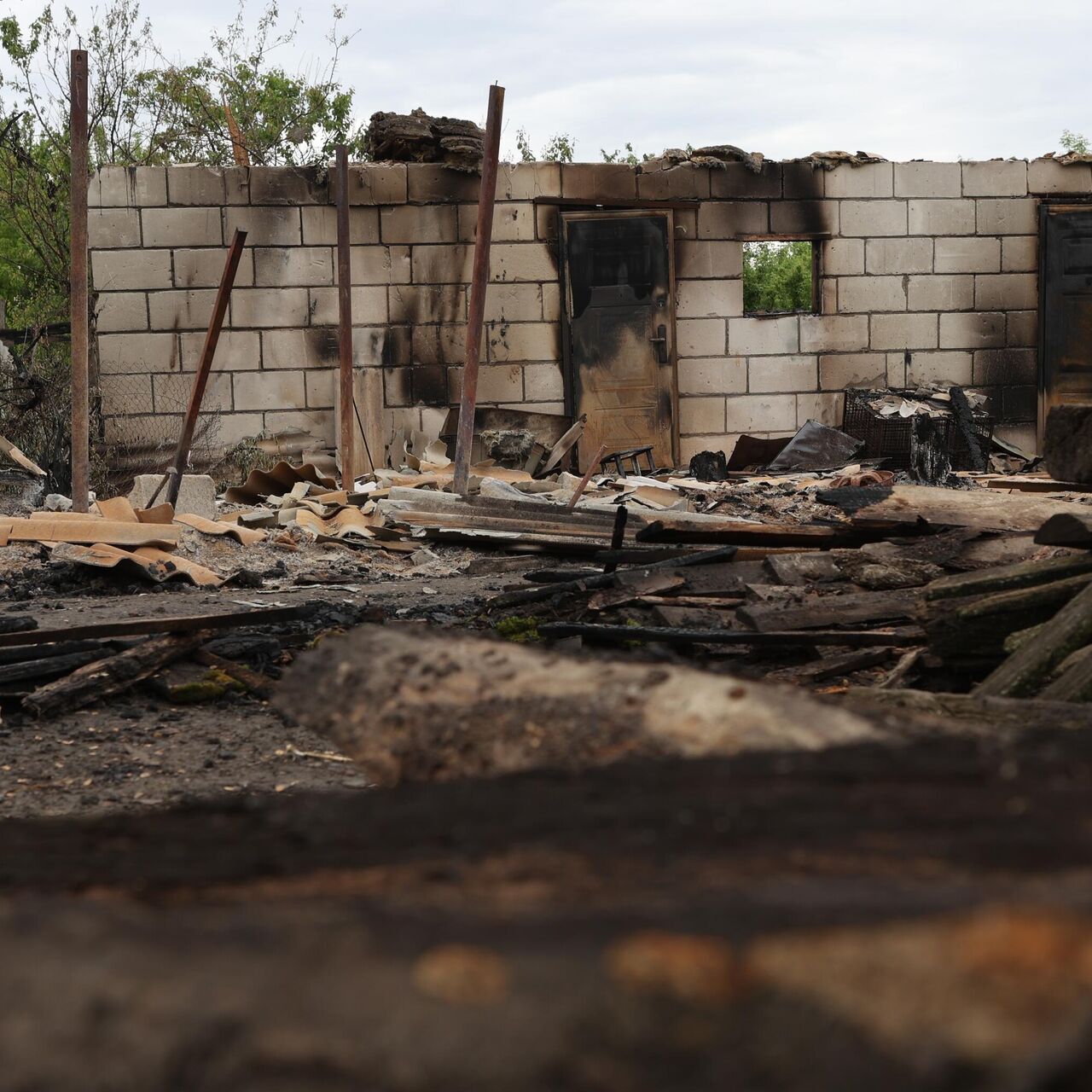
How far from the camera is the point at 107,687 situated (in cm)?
480

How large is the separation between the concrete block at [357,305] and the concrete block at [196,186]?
1.32 meters

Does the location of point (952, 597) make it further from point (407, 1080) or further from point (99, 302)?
point (99, 302)

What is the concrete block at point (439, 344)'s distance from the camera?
41.7 ft

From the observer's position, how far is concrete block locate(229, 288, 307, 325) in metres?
12.5

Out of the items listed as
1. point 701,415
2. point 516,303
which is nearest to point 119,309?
point 516,303

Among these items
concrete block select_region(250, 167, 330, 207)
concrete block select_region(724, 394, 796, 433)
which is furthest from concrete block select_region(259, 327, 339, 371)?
concrete block select_region(724, 394, 796, 433)

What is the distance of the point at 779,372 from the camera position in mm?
13352

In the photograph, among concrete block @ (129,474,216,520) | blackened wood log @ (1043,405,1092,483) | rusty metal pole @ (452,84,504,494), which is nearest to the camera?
blackened wood log @ (1043,405,1092,483)

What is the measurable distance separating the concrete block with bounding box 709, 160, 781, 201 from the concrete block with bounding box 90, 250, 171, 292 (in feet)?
18.8

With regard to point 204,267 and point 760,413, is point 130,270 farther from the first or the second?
point 760,413

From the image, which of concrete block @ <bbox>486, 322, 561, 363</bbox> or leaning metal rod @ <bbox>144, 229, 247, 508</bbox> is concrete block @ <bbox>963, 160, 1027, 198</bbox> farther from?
leaning metal rod @ <bbox>144, 229, 247, 508</bbox>

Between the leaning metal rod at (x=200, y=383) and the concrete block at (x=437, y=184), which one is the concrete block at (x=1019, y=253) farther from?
the leaning metal rod at (x=200, y=383)

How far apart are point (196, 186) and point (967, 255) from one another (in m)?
8.29

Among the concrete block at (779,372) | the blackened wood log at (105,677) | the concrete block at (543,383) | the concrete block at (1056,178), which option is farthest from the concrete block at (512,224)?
the blackened wood log at (105,677)
